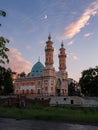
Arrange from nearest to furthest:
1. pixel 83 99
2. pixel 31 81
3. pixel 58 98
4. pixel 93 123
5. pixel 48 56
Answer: pixel 93 123 → pixel 83 99 → pixel 58 98 → pixel 48 56 → pixel 31 81

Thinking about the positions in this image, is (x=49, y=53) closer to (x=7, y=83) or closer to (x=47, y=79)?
(x=47, y=79)

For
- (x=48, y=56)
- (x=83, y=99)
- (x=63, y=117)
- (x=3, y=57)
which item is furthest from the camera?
(x=48, y=56)

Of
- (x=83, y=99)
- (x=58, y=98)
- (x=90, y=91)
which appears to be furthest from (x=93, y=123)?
(x=90, y=91)

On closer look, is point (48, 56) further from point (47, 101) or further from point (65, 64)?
point (47, 101)

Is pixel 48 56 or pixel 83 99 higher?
pixel 48 56

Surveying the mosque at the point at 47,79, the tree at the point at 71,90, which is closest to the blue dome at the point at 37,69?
the mosque at the point at 47,79

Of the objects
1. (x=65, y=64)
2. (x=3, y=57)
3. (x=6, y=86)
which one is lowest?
(x=3, y=57)

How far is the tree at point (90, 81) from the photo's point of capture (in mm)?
87125

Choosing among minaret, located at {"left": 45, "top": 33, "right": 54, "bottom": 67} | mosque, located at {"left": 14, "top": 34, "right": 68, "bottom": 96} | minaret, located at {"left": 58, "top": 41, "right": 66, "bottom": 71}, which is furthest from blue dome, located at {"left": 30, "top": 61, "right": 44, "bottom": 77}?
minaret, located at {"left": 58, "top": 41, "right": 66, "bottom": 71}

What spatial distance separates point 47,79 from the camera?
97.4 meters

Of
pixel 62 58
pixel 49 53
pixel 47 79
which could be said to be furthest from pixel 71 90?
pixel 49 53

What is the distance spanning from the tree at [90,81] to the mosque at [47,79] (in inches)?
482

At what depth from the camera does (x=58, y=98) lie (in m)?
A: 82.6

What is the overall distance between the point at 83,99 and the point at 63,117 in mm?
35607
